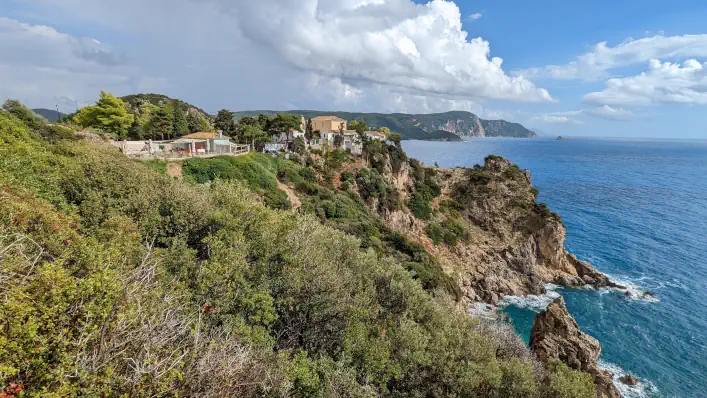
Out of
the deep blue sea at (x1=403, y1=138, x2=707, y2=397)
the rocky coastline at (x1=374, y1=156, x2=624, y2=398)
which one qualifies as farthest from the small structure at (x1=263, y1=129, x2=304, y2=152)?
the deep blue sea at (x1=403, y1=138, x2=707, y2=397)

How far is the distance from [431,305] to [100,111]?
53.1 meters

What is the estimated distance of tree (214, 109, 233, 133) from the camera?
62625 millimetres

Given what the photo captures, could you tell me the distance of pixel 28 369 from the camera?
671 cm

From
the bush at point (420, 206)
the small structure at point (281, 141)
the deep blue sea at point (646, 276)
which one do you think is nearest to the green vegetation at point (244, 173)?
the small structure at point (281, 141)

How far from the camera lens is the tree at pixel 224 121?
2466 inches

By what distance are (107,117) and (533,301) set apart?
6451cm

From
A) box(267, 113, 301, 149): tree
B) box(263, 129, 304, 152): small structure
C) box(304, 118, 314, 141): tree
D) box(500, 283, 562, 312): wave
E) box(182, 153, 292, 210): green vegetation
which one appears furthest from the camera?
box(304, 118, 314, 141): tree

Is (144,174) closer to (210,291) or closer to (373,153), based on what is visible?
(210,291)

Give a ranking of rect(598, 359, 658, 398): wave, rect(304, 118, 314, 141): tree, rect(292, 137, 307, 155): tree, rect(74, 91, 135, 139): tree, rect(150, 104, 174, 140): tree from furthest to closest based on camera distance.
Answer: rect(304, 118, 314, 141): tree
rect(292, 137, 307, 155): tree
rect(150, 104, 174, 140): tree
rect(74, 91, 135, 139): tree
rect(598, 359, 658, 398): wave

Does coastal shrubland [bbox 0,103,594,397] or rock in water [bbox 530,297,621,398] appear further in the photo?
rock in water [bbox 530,297,621,398]

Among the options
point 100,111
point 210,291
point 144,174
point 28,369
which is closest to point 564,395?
point 210,291

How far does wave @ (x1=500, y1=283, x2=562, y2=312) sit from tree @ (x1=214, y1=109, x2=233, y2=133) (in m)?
53.7

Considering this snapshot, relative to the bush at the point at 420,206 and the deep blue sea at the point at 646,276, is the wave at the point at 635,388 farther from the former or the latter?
the bush at the point at 420,206

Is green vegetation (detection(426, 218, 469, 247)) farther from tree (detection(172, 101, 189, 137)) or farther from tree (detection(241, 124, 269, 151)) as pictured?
tree (detection(172, 101, 189, 137))
